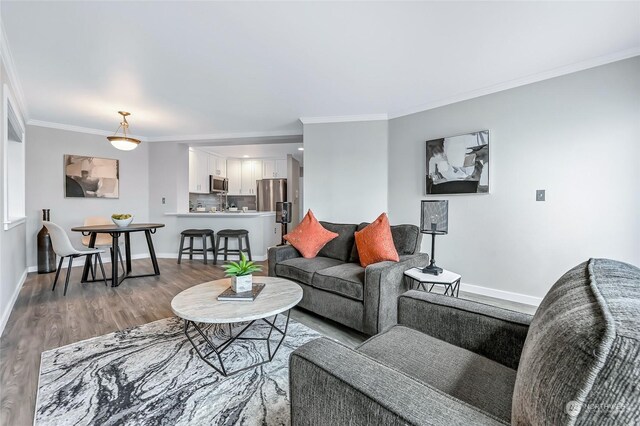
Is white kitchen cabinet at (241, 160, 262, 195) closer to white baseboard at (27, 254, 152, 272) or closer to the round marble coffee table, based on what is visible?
white baseboard at (27, 254, 152, 272)

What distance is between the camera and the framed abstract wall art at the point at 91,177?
4602 mm

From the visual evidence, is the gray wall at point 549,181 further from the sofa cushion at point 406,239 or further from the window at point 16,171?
the window at point 16,171

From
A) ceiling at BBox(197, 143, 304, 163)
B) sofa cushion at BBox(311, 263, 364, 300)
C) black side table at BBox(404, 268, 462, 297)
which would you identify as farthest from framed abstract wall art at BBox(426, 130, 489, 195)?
ceiling at BBox(197, 143, 304, 163)

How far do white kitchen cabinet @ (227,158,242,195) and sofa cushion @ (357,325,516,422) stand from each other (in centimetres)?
719

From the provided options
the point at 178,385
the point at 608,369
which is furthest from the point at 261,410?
the point at 608,369

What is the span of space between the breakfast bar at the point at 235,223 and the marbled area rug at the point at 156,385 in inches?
120

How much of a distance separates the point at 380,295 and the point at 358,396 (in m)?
1.42

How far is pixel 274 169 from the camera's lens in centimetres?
772

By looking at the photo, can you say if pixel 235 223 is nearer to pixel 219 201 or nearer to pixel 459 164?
pixel 219 201

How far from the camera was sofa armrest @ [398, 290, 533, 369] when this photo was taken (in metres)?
1.11

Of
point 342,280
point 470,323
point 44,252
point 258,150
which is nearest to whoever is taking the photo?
point 470,323

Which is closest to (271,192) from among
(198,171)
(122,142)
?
(198,171)

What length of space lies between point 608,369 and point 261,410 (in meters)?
1.47

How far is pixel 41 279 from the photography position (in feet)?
12.6
